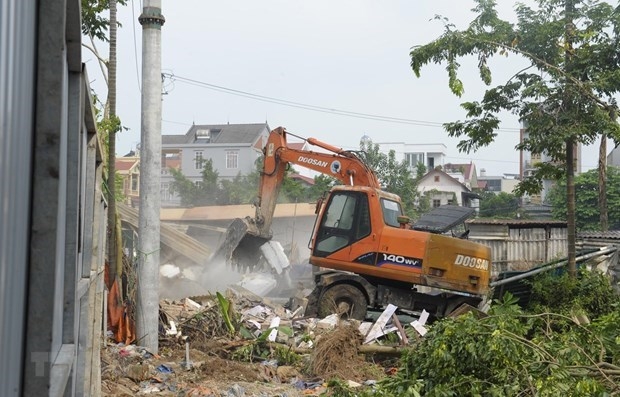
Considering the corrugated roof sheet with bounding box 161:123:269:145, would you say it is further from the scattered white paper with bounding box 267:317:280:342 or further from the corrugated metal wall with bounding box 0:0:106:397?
the corrugated metal wall with bounding box 0:0:106:397

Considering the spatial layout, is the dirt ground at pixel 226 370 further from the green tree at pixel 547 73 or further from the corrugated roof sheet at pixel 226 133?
the corrugated roof sheet at pixel 226 133

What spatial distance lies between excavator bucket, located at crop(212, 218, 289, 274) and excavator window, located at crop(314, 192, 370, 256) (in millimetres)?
2137

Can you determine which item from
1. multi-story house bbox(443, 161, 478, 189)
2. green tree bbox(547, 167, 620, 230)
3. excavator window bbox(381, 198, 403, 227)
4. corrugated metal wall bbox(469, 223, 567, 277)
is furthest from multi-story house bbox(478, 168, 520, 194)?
excavator window bbox(381, 198, 403, 227)

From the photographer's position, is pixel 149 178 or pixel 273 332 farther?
pixel 273 332

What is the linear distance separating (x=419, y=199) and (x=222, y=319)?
38.6 meters

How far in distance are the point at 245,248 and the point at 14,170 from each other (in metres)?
13.9

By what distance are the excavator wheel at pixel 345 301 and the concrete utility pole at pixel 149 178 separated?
404cm

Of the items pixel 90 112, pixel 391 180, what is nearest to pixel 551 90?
pixel 90 112

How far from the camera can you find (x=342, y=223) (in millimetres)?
13266

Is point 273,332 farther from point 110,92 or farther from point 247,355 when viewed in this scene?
point 110,92

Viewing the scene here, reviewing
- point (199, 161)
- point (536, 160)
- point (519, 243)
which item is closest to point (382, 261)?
point (519, 243)

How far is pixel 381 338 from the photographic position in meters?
11.1

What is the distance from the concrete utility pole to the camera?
31.2 feet

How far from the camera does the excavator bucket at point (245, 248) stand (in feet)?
49.6
